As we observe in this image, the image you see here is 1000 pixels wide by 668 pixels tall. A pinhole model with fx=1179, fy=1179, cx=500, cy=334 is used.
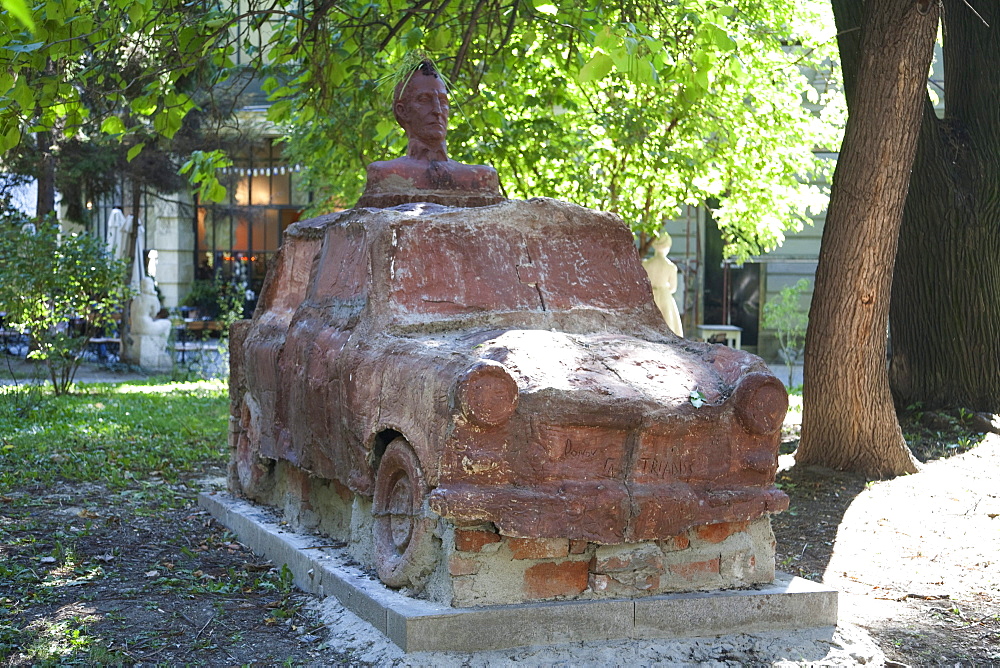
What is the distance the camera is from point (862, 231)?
8.57 m

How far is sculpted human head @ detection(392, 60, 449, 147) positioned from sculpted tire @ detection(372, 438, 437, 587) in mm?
2469

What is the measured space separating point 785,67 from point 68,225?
19.2 meters

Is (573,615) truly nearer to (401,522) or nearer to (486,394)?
(401,522)

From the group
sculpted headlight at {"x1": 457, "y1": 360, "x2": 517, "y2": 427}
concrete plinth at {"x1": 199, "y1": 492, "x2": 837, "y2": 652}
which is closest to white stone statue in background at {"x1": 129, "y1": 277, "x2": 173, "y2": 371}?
concrete plinth at {"x1": 199, "y1": 492, "x2": 837, "y2": 652}

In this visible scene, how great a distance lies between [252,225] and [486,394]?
79.8ft

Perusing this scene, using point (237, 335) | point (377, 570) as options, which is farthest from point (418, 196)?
point (377, 570)

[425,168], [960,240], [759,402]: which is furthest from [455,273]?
[960,240]

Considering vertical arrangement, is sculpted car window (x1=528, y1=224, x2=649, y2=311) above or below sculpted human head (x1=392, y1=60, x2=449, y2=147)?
below

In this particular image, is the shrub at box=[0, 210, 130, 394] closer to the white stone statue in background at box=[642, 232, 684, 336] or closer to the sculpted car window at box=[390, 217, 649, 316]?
the white stone statue in background at box=[642, 232, 684, 336]

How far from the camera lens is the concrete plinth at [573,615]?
4676 mm

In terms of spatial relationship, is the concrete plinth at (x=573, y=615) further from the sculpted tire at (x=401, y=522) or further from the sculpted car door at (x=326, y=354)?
the sculpted car door at (x=326, y=354)

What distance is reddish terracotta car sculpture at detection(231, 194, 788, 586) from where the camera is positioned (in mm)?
4727

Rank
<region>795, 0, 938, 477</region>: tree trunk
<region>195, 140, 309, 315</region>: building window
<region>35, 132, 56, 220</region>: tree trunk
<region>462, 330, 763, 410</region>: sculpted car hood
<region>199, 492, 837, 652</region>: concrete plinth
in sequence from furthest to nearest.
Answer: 1. <region>195, 140, 309, 315</region>: building window
2. <region>35, 132, 56, 220</region>: tree trunk
3. <region>795, 0, 938, 477</region>: tree trunk
4. <region>462, 330, 763, 410</region>: sculpted car hood
5. <region>199, 492, 837, 652</region>: concrete plinth

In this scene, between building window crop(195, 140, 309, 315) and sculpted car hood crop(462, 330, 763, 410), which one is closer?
sculpted car hood crop(462, 330, 763, 410)
